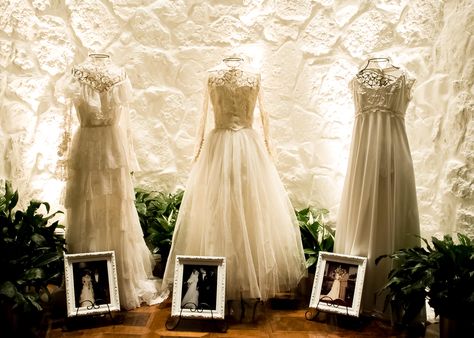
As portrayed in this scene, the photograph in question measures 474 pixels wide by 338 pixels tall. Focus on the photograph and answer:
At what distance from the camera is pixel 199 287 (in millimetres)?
2602

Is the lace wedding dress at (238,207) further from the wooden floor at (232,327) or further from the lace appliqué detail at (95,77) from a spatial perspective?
the lace appliqué detail at (95,77)

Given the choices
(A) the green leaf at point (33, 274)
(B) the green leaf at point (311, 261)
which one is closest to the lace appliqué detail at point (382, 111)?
(B) the green leaf at point (311, 261)

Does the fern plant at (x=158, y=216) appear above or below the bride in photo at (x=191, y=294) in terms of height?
above

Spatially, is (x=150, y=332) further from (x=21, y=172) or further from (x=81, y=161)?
(x=21, y=172)

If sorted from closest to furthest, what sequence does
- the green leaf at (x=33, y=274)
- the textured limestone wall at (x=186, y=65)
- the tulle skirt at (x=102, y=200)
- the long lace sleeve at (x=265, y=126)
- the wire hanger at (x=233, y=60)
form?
the green leaf at (x=33, y=274)
the tulle skirt at (x=102, y=200)
the wire hanger at (x=233, y=60)
the long lace sleeve at (x=265, y=126)
the textured limestone wall at (x=186, y=65)

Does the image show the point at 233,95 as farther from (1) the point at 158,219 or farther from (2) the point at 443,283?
(2) the point at 443,283

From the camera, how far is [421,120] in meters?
3.13

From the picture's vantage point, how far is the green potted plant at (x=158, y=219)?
10.7 feet

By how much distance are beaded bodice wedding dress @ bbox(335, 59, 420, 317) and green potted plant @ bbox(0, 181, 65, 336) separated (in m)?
1.83

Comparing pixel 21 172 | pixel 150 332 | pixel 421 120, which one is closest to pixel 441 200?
pixel 421 120

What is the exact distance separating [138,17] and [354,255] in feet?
8.36

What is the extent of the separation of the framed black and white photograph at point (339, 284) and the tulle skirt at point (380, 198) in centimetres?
9

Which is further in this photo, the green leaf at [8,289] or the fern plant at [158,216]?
the fern plant at [158,216]

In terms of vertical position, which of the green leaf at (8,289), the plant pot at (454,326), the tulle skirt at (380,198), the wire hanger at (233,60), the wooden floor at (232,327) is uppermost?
the wire hanger at (233,60)
